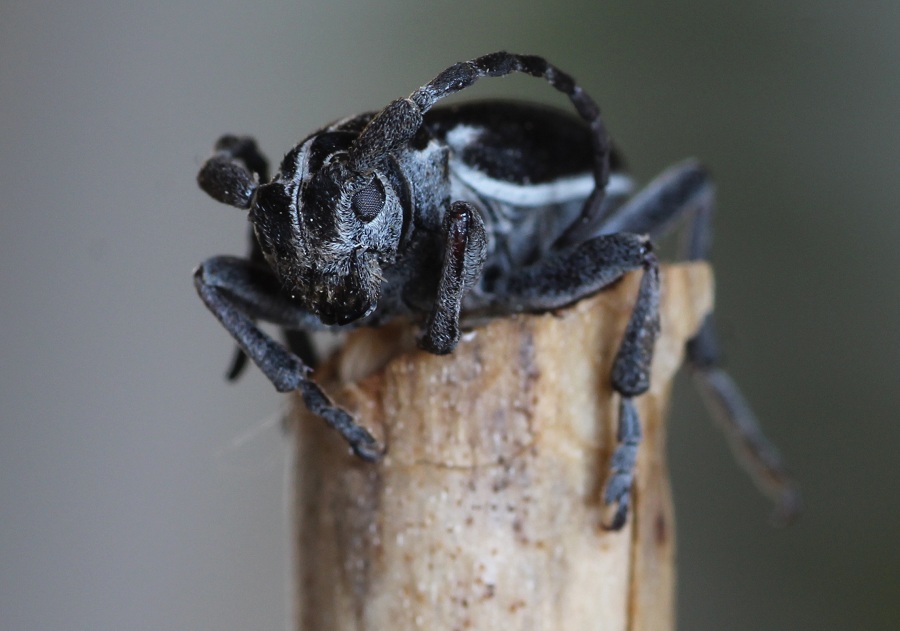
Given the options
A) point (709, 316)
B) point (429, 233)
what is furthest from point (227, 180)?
point (709, 316)

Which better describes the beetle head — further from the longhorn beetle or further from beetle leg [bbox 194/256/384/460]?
beetle leg [bbox 194/256/384/460]

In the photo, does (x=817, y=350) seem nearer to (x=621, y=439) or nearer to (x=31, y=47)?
(x=621, y=439)

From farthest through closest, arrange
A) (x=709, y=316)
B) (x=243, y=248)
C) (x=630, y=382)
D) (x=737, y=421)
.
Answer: (x=243, y=248)
(x=737, y=421)
(x=709, y=316)
(x=630, y=382)

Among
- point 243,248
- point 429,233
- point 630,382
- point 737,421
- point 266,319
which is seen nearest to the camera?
point 630,382

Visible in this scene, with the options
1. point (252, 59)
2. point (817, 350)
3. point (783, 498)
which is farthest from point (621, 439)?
point (252, 59)

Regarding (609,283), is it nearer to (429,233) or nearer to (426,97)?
(429,233)

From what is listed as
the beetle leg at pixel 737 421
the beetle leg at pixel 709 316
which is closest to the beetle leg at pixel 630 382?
the beetle leg at pixel 709 316
